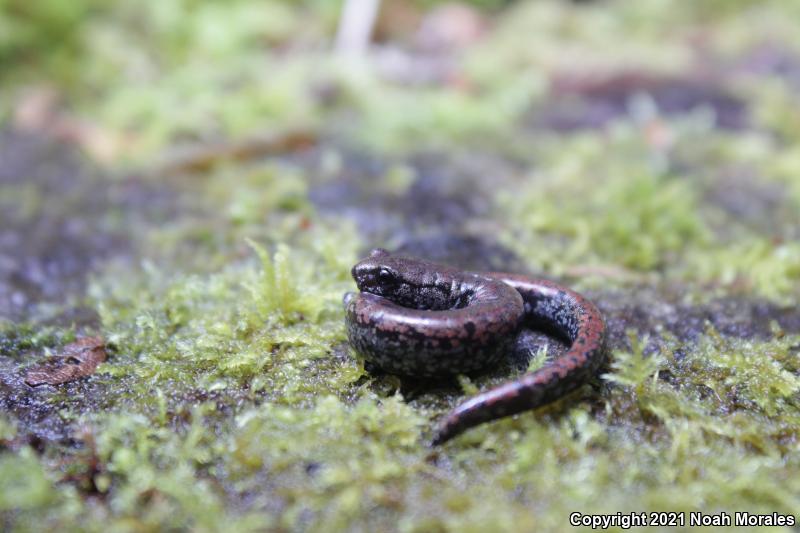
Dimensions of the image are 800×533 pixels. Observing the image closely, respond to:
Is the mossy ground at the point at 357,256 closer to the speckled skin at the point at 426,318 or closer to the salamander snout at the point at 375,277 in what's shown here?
the speckled skin at the point at 426,318

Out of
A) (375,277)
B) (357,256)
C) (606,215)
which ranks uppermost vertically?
(606,215)

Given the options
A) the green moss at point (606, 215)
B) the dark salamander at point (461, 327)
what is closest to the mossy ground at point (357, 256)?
the green moss at point (606, 215)

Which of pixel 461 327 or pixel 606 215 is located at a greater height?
pixel 606 215

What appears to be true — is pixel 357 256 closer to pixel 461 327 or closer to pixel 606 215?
pixel 461 327

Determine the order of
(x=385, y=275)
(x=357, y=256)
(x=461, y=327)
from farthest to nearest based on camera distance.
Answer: (x=357, y=256), (x=385, y=275), (x=461, y=327)

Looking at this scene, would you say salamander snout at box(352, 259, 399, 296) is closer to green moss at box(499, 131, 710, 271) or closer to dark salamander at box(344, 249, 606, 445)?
dark salamander at box(344, 249, 606, 445)

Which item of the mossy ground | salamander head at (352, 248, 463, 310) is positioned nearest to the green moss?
the mossy ground

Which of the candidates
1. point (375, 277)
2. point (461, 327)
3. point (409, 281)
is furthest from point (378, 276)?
point (461, 327)

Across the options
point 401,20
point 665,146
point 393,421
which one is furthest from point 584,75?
point 393,421
